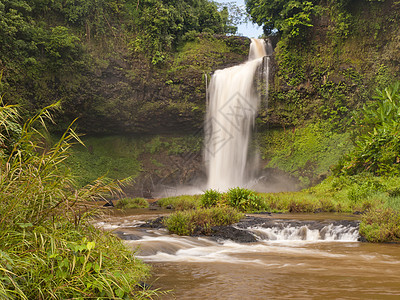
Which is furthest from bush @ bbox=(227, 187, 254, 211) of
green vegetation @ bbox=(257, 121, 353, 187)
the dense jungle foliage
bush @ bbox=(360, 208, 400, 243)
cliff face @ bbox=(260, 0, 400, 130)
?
the dense jungle foliage

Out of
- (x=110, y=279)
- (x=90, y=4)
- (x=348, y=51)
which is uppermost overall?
(x=90, y=4)

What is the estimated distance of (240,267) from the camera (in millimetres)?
5473

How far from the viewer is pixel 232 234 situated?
8.07 metres

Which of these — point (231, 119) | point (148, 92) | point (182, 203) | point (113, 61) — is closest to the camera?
point (182, 203)

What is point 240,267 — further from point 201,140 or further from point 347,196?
point 201,140

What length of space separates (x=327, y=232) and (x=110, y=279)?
261 inches

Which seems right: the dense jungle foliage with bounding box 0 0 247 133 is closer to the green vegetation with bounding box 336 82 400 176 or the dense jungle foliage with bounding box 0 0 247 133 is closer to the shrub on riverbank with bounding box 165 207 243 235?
the green vegetation with bounding box 336 82 400 176

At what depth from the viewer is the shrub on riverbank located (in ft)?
27.1

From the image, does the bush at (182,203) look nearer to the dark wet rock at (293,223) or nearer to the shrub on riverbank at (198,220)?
the shrub on riverbank at (198,220)

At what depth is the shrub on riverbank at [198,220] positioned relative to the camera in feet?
27.1

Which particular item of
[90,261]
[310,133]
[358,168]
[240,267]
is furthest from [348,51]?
[90,261]

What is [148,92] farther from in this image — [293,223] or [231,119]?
[293,223]

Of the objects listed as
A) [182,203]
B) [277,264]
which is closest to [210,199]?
[182,203]

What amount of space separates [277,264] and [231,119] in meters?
20.9
